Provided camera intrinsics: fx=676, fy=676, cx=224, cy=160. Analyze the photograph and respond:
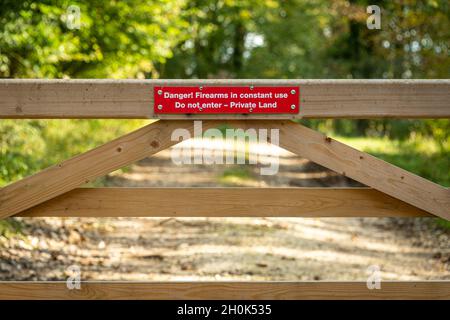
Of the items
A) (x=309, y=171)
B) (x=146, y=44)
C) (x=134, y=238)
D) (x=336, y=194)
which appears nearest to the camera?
(x=336, y=194)

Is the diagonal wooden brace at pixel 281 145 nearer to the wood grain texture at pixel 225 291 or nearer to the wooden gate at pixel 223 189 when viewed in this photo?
the wooden gate at pixel 223 189

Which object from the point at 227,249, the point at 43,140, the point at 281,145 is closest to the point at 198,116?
the point at 281,145

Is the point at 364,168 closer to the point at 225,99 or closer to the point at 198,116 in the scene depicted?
the point at 225,99

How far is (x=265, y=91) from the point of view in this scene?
12.2 ft

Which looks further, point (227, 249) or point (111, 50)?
point (111, 50)

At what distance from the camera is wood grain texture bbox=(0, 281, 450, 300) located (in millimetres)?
3871

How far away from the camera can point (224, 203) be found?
399cm

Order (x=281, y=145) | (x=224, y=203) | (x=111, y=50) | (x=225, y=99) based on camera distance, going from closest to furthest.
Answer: (x=225, y=99) < (x=281, y=145) < (x=224, y=203) < (x=111, y=50)

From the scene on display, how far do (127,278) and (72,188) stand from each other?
251 centimetres

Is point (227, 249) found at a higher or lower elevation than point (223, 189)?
lower

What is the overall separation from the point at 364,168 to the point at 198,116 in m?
0.99

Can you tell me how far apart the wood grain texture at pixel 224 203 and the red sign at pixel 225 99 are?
0.52 m
